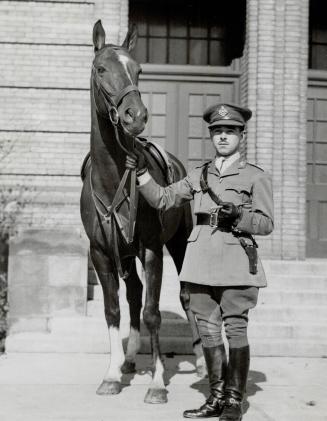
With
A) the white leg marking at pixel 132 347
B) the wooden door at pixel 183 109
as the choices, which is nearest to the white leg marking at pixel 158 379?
the white leg marking at pixel 132 347

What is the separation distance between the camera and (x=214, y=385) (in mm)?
5234

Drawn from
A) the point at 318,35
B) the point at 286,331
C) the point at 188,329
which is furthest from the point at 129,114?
the point at 318,35

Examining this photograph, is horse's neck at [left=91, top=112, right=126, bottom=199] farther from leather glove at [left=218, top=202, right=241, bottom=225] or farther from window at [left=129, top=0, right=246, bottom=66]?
window at [left=129, top=0, right=246, bottom=66]

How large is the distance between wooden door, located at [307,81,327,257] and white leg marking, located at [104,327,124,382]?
244 inches

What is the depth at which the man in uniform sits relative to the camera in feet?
16.6

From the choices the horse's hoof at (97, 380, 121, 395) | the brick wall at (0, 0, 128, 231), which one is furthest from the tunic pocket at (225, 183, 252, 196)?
the brick wall at (0, 0, 128, 231)

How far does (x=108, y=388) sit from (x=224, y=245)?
1710mm

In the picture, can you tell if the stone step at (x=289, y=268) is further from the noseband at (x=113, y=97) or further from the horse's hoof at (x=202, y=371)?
the noseband at (x=113, y=97)

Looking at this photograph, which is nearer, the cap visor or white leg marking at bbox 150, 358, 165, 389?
the cap visor

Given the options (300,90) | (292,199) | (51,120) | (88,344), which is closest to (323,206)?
(292,199)

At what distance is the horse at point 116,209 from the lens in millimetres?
5430

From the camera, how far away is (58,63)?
10.4 metres

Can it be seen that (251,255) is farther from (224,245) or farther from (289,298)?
(289,298)

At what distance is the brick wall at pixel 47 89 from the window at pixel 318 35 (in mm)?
3979
